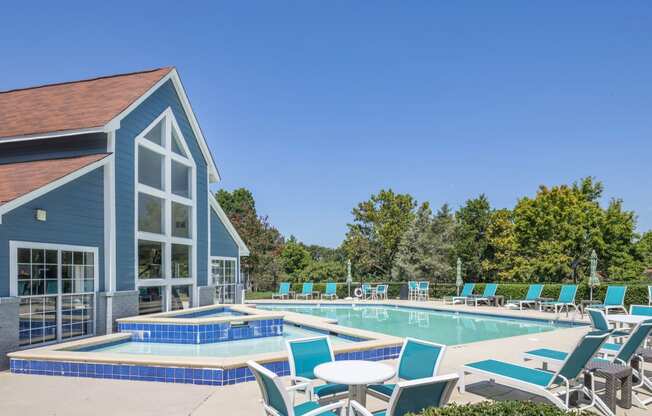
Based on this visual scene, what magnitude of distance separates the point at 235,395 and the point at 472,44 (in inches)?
712

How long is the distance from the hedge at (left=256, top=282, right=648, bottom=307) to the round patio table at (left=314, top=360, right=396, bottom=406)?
16.1m

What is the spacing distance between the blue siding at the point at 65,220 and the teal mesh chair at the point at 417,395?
754 cm

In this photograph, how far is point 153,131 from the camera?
530 inches

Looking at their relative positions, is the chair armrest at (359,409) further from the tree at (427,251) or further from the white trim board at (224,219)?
the tree at (427,251)

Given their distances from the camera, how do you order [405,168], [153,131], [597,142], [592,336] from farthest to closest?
[405,168] → [597,142] → [153,131] → [592,336]

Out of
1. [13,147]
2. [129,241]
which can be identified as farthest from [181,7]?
[129,241]

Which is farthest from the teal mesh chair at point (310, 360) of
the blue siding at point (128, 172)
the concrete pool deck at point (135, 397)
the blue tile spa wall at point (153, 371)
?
the blue siding at point (128, 172)

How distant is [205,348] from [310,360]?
18.4 ft

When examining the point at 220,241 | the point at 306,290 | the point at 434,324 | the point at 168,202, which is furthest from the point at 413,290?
the point at 168,202

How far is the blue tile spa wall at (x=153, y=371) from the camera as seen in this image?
21.8ft

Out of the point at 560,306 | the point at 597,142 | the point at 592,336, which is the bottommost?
the point at 560,306

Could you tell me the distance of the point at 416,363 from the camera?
5.27 m

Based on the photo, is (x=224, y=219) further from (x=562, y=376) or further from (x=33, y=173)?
(x=562, y=376)

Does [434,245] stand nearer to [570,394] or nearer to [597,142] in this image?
[597,142]
